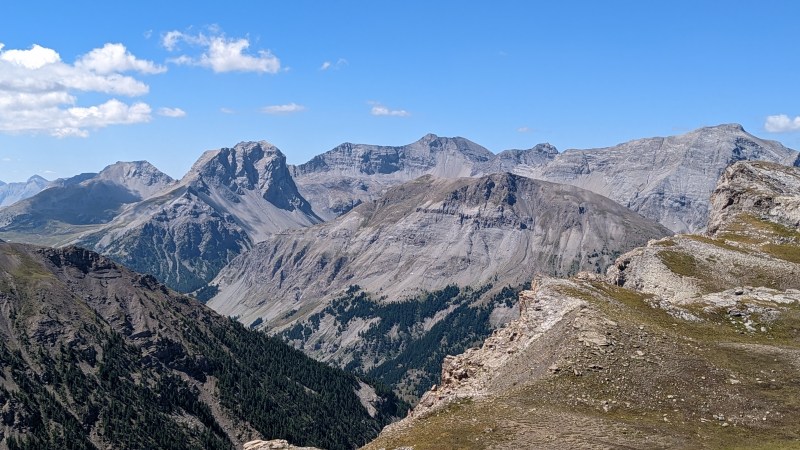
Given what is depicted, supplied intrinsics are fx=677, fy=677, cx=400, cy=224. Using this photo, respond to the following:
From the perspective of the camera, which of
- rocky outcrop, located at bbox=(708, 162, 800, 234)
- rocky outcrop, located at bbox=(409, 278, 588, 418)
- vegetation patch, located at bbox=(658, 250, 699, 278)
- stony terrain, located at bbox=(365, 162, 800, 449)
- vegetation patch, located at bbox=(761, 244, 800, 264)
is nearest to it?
stony terrain, located at bbox=(365, 162, 800, 449)

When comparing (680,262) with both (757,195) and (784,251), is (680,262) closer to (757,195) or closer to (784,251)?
(784,251)

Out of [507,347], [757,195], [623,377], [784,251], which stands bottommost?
[623,377]

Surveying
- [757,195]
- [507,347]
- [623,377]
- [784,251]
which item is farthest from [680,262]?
[623,377]

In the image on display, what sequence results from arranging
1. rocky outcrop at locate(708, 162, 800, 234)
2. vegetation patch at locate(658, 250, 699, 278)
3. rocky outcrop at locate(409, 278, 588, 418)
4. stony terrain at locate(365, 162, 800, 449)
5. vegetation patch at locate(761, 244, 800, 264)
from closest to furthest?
stony terrain at locate(365, 162, 800, 449), rocky outcrop at locate(409, 278, 588, 418), vegetation patch at locate(658, 250, 699, 278), vegetation patch at locate(761, 244, 800, 264), rocky outcrop at locate(708, 162, 800, 234)

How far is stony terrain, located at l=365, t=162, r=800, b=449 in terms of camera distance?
57750 millimetres

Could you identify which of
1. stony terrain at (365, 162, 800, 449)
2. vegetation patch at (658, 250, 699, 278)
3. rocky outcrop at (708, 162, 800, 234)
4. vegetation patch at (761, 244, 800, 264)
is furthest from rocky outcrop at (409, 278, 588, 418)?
rocky outcrop at (708, 162, 800, 234)

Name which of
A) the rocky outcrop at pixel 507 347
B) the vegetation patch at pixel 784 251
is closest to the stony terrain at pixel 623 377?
the rocky outcrop at pixel 507 347

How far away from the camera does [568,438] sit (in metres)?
56.2

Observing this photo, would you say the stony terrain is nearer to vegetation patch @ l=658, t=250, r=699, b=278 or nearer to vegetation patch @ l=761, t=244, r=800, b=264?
vegetation patch @ l=658, t=250, r=699, b=278

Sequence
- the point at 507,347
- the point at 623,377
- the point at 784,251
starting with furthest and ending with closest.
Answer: the point at 784,251 → the point at 507,347 → the point at 623,377

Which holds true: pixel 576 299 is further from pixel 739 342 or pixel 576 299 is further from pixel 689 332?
pixel 739 342

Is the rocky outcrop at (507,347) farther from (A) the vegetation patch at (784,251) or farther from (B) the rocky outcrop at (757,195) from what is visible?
(B) the rocky outcrop at (757,195)

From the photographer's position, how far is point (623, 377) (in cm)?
6612

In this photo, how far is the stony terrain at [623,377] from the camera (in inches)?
2274
